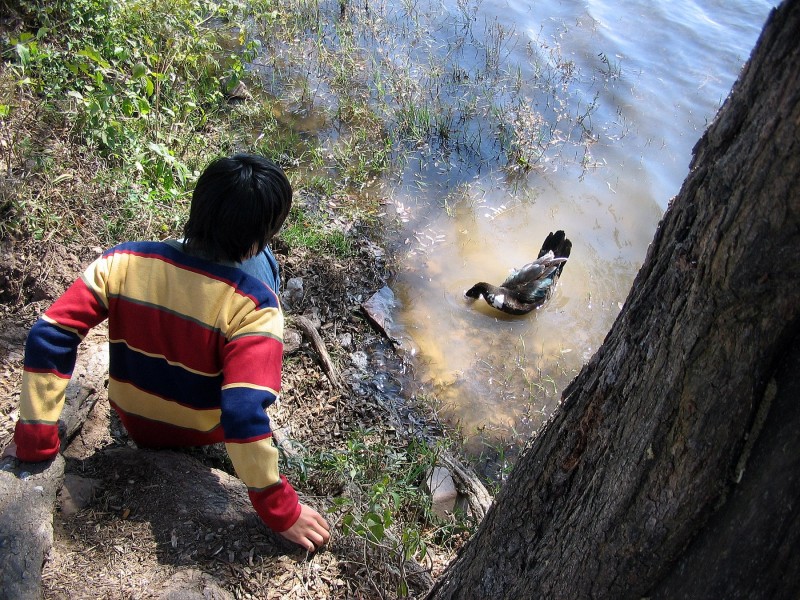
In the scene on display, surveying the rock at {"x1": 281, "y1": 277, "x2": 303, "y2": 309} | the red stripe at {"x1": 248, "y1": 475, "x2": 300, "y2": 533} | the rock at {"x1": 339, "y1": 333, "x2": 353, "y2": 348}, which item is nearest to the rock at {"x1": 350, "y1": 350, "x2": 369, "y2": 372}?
the rock at {"x1": 339, "y1": 333, "x2": 353, "y2": 348}

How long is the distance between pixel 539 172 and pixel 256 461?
205 inches

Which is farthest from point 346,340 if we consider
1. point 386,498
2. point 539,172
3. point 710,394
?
point 710,394

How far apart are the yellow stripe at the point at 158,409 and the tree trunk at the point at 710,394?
1.52 metres

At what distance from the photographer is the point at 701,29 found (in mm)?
8922

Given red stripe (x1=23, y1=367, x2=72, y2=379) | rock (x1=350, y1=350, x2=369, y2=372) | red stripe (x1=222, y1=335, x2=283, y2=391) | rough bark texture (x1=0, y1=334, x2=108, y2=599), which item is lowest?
rock (x1=350, y1=350, x2=369, y2=372)

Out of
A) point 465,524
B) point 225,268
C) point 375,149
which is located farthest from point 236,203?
point 375,149

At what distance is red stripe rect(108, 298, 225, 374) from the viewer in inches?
88.2

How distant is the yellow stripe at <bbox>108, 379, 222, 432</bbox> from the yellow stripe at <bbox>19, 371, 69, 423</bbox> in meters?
0.32

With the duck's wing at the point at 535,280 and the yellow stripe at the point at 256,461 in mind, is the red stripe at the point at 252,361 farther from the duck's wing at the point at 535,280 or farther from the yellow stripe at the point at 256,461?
the duck's wing at the point at 535,280

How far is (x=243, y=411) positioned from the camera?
2.10 meters

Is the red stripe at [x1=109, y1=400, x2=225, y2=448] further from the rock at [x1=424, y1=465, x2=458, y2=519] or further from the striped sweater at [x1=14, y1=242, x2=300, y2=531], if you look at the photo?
the rock at [x1=424, y1=465, x2=458, y2=519]

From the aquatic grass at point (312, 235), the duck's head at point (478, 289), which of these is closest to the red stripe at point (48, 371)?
the aquatic grass at point (312, 235)

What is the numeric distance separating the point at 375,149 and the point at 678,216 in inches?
208

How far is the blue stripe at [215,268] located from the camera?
87.4 inches
